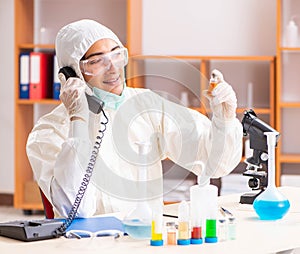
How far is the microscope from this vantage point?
259 centimetres

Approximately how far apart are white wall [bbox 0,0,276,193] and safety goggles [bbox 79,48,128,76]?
283cm

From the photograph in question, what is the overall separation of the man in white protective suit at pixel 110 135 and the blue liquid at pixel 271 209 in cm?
18

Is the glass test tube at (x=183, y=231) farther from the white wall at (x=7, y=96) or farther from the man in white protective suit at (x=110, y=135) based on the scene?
the white wall at (x=7, y=96)

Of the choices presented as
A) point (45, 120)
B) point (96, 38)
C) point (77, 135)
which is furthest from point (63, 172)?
point (96, 38)

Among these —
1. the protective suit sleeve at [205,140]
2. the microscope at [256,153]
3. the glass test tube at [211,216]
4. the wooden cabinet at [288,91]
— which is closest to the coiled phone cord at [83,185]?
the protective suit sleeve at [205,140]

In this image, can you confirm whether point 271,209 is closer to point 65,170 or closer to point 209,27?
point 65,170

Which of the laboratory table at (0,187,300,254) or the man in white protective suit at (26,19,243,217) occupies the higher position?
the man in white protective suit at (26,19,243,217)

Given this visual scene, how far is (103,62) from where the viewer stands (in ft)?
8.12

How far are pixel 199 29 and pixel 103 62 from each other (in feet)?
9.72

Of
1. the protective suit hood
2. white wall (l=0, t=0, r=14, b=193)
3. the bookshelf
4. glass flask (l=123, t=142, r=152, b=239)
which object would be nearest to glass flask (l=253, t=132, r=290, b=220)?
glass flask (l=123, t=142, r=152, b=239)

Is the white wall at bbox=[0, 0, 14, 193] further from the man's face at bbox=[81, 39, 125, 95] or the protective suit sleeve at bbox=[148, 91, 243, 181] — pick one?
the protective suit sleeve at bbox=[148, 91, 243, 181]

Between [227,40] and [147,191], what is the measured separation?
3.29 meters

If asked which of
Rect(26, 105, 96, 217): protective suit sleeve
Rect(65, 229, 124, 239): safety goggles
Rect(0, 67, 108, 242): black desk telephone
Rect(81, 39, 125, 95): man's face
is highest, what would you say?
Rect(81, 39, 125, 95): man's face

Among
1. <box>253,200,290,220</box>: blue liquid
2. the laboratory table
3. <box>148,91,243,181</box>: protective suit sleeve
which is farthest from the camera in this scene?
<box>148,91,243,181</box>: protective suit sleeve
